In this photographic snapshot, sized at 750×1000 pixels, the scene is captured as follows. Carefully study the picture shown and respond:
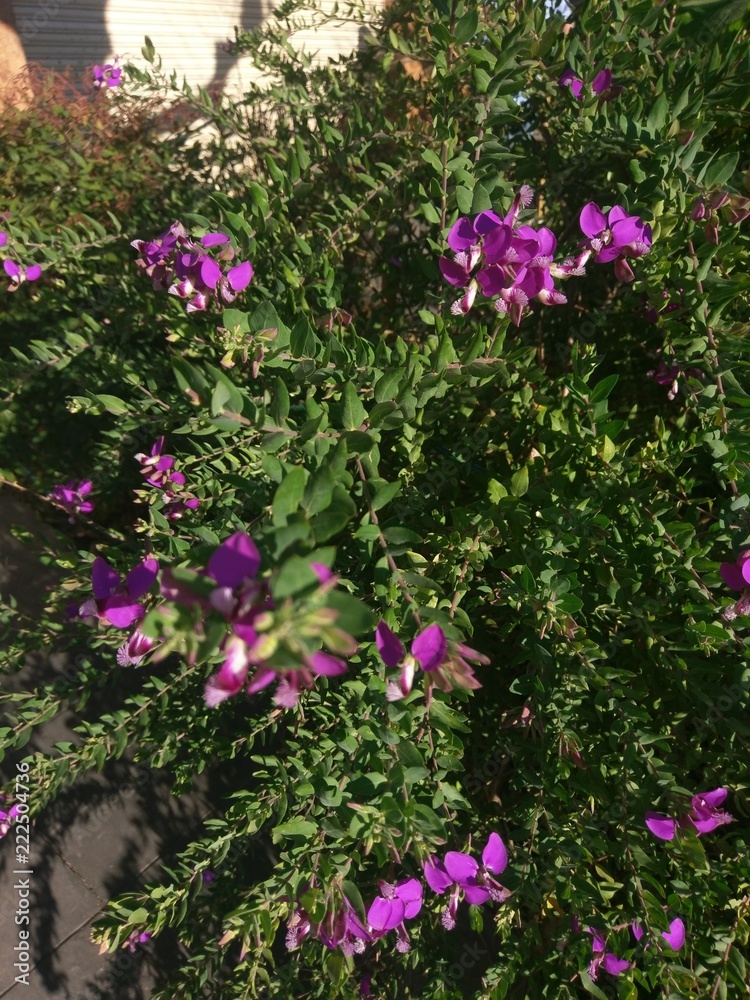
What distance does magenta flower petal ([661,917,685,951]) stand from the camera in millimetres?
1251

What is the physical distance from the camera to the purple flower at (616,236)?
4.17ft

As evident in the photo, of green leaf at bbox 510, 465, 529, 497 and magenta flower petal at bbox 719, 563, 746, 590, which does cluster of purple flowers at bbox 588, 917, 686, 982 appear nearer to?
magenta flower petal at bbox 719, 563, 746, 590

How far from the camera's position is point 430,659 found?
33.5 inches

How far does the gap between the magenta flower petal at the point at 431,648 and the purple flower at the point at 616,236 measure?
89cm

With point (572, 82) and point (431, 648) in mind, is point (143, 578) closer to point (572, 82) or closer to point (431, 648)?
point (431, 648)

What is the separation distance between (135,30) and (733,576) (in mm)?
4631

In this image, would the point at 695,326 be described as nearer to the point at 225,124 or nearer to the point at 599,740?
the point at 599,740

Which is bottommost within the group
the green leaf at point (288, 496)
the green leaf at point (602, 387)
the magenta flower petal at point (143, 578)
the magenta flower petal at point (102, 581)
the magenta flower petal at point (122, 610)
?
the magenta flower petal at point (122, 610)

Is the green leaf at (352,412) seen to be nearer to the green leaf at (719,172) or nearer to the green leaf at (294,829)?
the green leaf at (294,829)

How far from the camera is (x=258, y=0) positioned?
13.5ft

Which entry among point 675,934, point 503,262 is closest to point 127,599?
point 503,262

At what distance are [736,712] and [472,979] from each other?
4.78 ft

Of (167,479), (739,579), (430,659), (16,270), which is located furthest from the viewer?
(16,270)

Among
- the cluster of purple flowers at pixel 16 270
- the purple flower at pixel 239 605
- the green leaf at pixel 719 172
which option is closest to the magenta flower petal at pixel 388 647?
the purple flower at pixel 239 605
